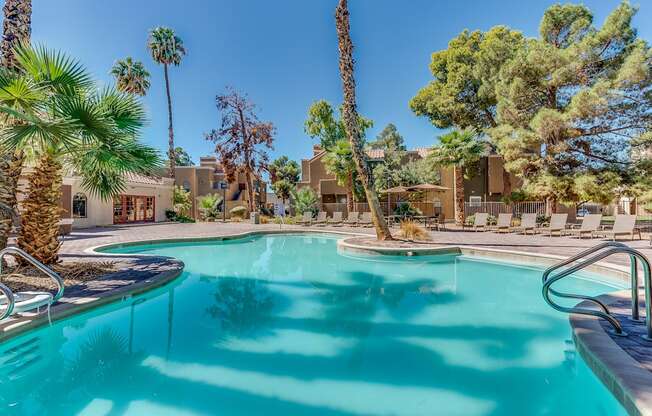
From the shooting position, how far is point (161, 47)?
2936cm

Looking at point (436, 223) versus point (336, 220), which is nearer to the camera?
point (436, 223)

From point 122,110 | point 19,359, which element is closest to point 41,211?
point 122,110

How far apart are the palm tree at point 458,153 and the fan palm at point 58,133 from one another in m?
17.8

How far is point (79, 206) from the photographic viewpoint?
20.9 meters

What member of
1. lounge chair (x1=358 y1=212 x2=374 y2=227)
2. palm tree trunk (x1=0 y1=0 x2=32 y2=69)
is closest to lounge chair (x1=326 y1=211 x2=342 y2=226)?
lounge chair (x1=358 y1=212 x2=374 y2=227)

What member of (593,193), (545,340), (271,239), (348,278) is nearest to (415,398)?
(545,340)

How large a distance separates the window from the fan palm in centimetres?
1481

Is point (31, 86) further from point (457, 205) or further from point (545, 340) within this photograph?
point (457, 205)

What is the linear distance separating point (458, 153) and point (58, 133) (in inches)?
779

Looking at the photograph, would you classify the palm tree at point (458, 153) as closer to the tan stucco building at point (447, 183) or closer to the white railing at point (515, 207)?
the white railing at point (515, 207)

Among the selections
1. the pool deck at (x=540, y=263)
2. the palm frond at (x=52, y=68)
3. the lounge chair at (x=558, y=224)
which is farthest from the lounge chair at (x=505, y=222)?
the palm frond at (x=52, y=68)

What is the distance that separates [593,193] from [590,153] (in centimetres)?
346

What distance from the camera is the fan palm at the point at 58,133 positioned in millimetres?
5750

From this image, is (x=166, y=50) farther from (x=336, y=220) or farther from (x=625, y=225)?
(x=625, y=225)
